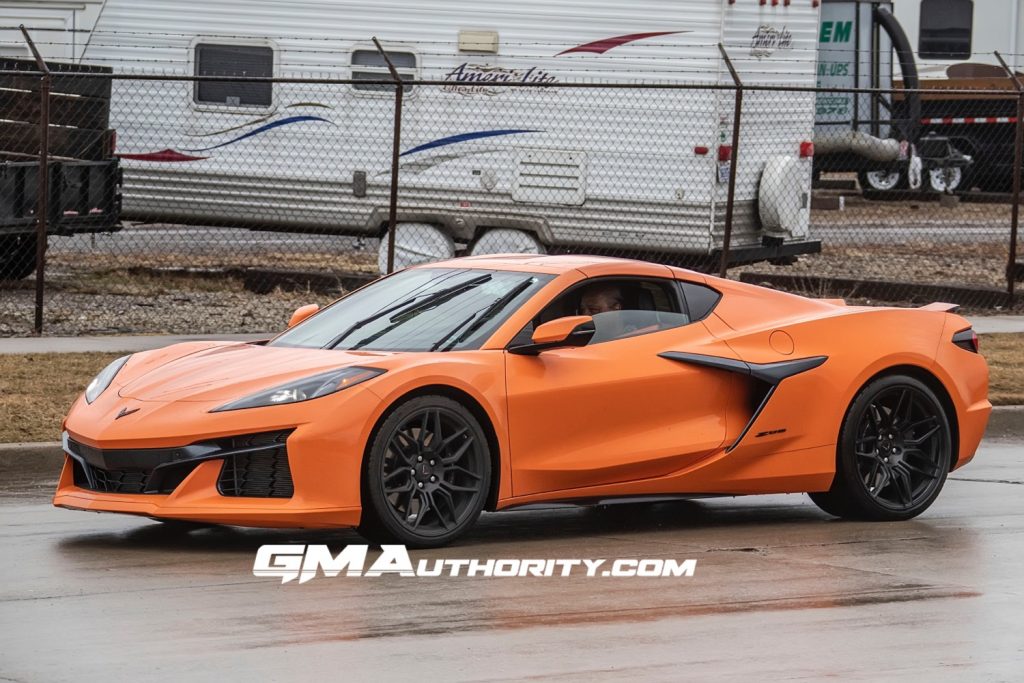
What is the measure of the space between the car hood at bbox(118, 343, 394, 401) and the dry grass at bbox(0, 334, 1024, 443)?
2.52 meters

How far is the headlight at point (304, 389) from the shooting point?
7.61 metres

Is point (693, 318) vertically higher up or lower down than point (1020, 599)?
higher up

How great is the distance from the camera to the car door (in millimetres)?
8094

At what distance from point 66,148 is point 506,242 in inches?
189

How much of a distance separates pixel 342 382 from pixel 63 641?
1883 millimetres

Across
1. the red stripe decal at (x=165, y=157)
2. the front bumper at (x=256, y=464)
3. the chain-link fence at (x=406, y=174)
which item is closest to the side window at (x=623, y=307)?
the front bumper at (x=256, y=464)

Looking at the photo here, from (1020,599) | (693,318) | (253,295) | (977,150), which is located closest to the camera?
(1020,599)

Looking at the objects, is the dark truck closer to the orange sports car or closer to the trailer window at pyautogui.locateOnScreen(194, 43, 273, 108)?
the trailer window at pyautogui.locateOnScreen(194, 43, 273, 108)

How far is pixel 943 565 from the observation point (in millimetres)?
7934

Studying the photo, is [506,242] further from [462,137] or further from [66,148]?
[66,148]

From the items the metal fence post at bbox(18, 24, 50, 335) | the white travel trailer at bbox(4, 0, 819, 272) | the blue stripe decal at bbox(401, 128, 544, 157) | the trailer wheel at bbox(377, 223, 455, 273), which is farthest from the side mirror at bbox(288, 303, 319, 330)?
the blue stripe decal at bbox(401, 128, 544, 157)

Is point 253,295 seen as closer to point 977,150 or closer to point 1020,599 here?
point 1020,599

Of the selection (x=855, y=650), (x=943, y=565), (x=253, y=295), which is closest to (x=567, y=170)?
(x=253, y=295)

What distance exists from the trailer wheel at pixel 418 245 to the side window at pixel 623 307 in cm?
1100
